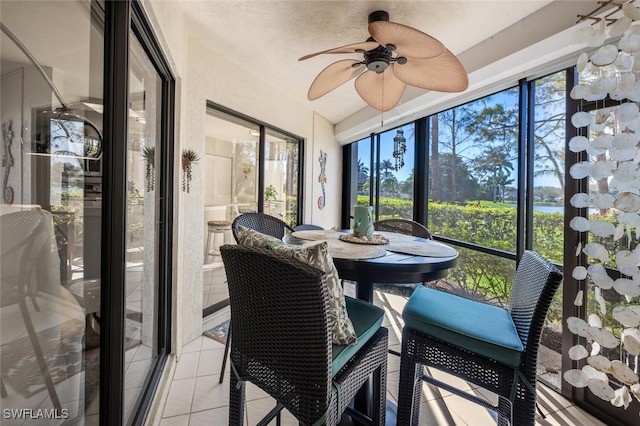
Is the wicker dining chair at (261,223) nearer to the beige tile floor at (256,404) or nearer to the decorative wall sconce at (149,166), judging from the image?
the beige tile floor at (256,404)

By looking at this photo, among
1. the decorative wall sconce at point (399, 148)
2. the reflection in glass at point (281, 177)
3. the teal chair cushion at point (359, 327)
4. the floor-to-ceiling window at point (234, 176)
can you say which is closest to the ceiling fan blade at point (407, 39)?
the teal chair cushion at point (359, 327)

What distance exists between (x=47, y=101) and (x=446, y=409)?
233 centimetres

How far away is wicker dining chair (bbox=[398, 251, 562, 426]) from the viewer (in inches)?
42.3

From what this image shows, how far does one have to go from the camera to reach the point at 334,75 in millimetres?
2033

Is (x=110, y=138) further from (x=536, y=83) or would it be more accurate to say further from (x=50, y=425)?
(x=536, y=83)

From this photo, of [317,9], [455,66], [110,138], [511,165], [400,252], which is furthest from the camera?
[511,165]

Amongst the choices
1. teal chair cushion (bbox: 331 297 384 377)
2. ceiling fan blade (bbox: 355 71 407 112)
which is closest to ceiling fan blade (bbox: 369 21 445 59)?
ceiling fan blade (bbox: 355 71 407 112)

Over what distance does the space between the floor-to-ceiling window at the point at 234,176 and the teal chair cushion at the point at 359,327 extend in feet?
6.24

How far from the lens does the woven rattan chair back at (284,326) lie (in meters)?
0.89

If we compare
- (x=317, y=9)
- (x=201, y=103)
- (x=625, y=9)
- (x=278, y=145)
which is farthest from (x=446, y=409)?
(x=278, y=145)

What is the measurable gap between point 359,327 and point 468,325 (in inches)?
18.5

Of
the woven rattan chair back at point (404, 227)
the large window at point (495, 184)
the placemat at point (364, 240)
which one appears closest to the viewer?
the placemat at point (364, 240)

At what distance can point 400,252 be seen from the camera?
1.49 metres
